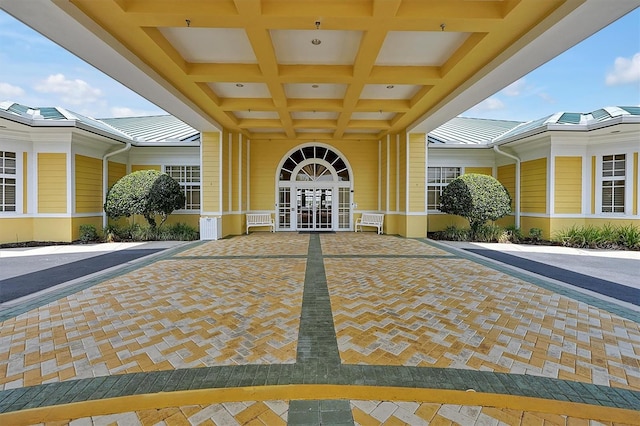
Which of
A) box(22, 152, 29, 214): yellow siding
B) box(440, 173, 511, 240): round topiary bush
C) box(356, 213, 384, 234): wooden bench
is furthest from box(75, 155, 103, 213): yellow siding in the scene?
box(440, 173, 511, 240): round topiary bush

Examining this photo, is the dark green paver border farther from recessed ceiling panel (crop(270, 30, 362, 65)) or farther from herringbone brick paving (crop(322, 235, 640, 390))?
recessed ceiling panel (crop(270, 30, 362, 65))

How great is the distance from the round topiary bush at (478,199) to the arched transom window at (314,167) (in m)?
4.61

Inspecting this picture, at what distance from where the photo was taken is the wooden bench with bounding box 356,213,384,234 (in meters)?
11.6

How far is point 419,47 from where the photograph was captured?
17.7ft

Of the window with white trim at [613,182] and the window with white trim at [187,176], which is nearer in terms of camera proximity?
the window with white trim at [613,182]

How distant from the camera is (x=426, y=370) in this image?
2307 millimetres

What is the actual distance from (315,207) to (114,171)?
8.04 meters

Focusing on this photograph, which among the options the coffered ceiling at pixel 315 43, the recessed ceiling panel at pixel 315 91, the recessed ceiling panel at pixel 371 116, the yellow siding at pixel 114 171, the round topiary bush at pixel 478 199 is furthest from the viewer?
the yellow siding at pixel 114 171

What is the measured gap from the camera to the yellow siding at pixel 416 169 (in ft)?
32.9

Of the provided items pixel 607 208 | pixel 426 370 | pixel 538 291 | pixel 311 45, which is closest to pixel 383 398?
pixel 426 370

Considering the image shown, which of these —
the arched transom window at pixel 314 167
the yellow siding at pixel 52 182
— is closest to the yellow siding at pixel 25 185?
the yellow siding at pixel 52 182

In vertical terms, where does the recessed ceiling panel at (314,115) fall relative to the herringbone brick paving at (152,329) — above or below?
above

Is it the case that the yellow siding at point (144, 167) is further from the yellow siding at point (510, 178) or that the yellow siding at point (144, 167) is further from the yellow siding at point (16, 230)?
the yellow siding at point (510, 178)

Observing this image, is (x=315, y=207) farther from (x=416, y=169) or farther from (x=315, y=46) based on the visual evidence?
(x=315, y=46)
